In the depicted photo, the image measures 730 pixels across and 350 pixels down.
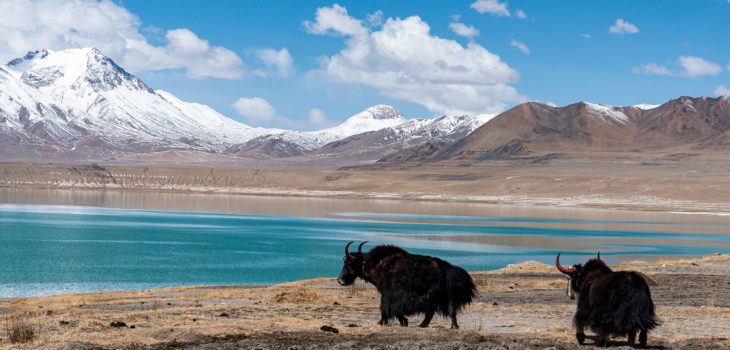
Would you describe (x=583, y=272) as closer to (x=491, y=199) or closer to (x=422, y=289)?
(x=422, y=289)

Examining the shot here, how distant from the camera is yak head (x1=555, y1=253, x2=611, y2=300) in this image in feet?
42.3

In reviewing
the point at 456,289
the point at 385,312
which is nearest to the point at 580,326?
the point at 456,289

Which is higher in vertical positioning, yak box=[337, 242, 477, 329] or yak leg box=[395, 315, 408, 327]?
yak box=[337, 242, 477, 329]

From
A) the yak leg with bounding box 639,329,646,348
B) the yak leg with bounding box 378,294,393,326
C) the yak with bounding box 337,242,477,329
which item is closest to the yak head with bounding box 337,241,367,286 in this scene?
the yak with bounding box 337,242,477,329

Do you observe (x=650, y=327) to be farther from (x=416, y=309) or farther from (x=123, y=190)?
(x=123, y=190)

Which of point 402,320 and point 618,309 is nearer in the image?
point 618,309

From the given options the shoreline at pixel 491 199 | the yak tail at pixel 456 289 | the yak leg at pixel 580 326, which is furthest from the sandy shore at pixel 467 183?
the yak leg at pixel 580 326

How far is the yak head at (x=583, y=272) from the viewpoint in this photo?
12.9 meters

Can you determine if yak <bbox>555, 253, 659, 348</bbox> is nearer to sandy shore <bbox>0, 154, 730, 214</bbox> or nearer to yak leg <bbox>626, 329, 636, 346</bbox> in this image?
yak leg <bbox>626, 329, 636, 346</bbox>

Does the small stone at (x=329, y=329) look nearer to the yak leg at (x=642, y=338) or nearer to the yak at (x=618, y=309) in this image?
the yak at (x=618, y=309)

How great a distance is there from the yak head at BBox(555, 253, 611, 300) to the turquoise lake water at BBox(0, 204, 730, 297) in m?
21.2

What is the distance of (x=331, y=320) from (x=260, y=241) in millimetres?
42223

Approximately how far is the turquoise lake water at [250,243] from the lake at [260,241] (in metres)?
0.07

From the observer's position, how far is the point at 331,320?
1614 cm
